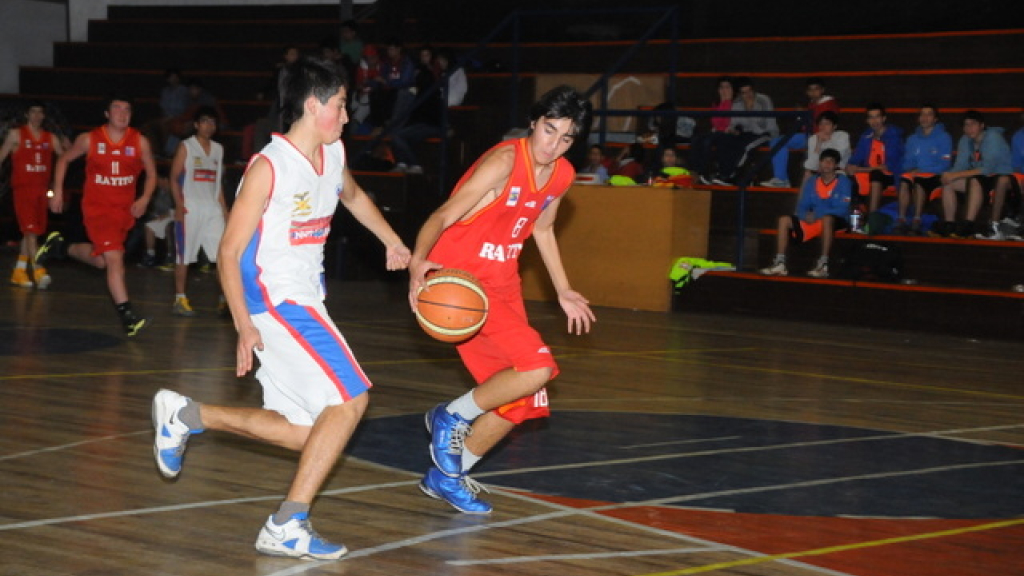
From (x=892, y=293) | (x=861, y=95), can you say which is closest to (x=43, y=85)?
(x=861, y=95)

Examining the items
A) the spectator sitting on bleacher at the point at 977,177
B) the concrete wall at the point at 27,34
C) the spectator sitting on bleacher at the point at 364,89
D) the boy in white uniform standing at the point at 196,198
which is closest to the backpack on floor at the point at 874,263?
the spectator sitting on bleacher at the point at 977,177

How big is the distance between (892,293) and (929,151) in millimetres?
1750

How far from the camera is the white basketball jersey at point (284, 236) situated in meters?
4.79

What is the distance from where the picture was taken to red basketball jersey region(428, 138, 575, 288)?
18.6 ft

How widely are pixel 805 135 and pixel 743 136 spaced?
2.43ft

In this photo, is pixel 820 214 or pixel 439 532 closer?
pixel 439 532

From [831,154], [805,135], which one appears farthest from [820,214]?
[805,135]

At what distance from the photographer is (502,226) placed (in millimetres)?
5777

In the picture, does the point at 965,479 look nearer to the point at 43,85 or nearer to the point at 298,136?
the point at 298,136

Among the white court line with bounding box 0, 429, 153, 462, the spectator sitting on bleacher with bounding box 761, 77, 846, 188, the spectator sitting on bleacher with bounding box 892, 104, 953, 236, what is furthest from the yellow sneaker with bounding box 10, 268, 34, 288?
the spectator sitting on bleacher with bounding box 892, 104, 953, 236

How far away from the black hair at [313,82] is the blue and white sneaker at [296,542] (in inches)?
54.5

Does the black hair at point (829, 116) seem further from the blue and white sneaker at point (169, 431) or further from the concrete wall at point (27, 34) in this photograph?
the concrete wall at point (27, 34)

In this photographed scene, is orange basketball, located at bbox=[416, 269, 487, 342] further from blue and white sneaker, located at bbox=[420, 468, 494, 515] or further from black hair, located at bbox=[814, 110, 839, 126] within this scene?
black hair, located at bbox=[814, 110, 839, 126]

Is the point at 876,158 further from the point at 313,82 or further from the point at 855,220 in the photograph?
the point at 313,82
